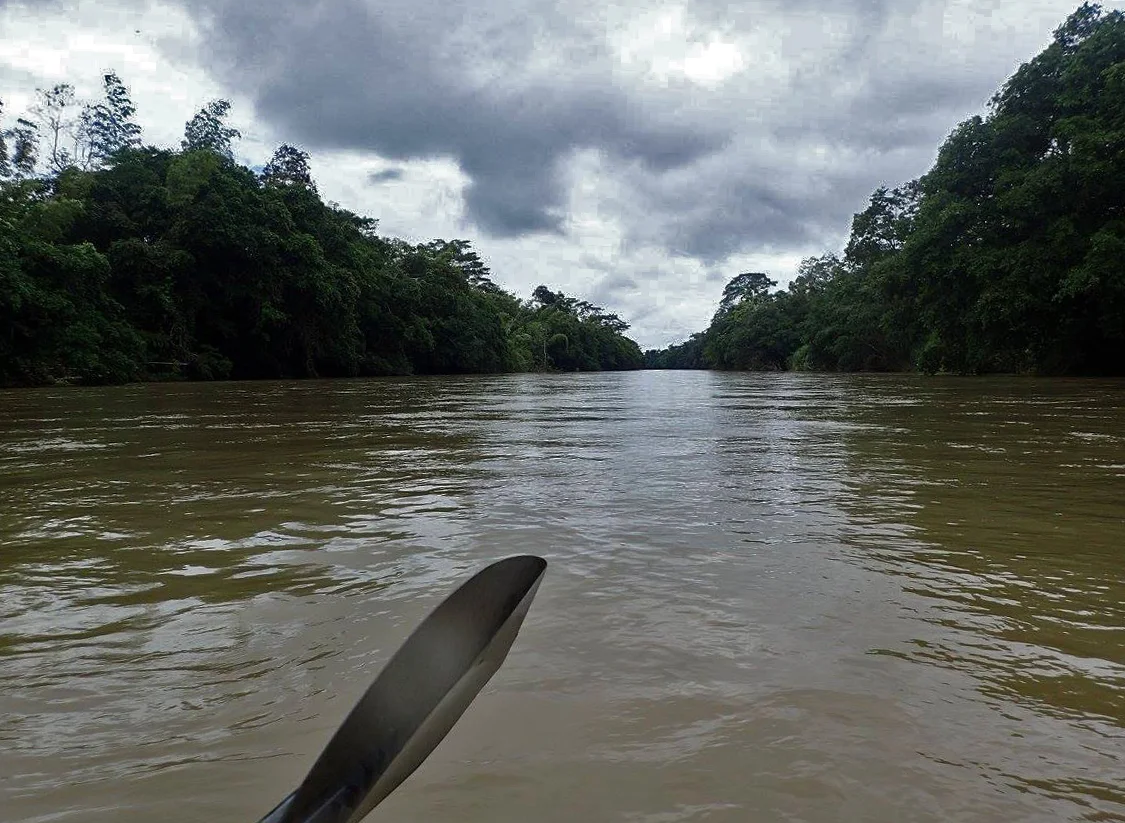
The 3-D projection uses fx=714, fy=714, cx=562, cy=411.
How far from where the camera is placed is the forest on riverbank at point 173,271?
18453mm

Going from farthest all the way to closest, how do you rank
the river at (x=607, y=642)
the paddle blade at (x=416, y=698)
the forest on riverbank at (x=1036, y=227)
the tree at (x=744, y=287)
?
the tree at (x=744, y=287) < the forest on riverbank at (x=1036, y=227) < the river at (x=607, y=642) < the paddle blade at (x=416, y=698)

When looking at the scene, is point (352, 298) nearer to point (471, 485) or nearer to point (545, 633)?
point (471, 485)

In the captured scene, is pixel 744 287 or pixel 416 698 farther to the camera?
pixel 744 287

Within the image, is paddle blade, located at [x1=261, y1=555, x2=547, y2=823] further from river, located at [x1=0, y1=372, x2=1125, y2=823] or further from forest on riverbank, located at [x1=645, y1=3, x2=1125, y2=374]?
forest on riverbank, located at [x1=645, y1=3, x2=1125, y2=374]

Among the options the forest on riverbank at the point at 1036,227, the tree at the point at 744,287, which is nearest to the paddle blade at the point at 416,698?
the forest on riverbank at the point at 1036,227

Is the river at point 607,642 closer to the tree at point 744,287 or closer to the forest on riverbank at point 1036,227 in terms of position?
the forest on riverbank at point 1036,227

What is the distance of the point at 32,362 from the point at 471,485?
62.6ft

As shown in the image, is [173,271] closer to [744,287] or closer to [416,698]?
[416,698]

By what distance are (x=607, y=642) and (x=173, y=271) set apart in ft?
90.5

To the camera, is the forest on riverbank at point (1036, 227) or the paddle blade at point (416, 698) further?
the forest on riverbank at point (1036, 227)

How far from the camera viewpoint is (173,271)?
2495 cm

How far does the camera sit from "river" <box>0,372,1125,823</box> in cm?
106

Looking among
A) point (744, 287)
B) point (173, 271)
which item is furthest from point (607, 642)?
point (744, 287)

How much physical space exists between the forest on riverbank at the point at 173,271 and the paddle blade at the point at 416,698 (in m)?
20.5
